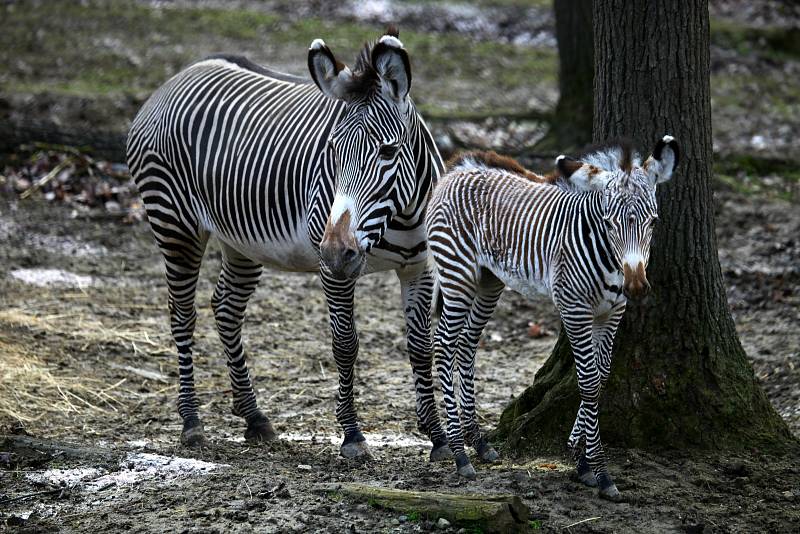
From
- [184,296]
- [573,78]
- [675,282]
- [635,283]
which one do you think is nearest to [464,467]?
[635,283]

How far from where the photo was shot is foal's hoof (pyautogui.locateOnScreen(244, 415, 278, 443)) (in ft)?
22.4

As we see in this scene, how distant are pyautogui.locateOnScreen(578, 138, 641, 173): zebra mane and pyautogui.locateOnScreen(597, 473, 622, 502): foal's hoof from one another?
1.62 metres

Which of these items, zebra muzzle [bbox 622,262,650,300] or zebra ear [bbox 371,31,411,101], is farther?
zebra ear [bbox 371,31,411,101]

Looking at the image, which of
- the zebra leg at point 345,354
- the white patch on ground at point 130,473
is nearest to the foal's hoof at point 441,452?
the zebra leg at point 345,354

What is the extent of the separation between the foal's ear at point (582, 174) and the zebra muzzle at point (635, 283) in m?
0.53

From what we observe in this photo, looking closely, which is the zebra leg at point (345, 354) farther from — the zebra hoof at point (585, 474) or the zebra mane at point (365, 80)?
the zebra hoof at point (585, 474)

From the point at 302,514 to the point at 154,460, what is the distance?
1.40 meters

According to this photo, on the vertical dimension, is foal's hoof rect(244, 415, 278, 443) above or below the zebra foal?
below

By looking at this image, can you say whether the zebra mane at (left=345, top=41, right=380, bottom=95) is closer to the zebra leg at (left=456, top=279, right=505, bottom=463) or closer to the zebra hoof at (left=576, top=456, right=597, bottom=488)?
the zebra leg at (left=456, top=279, right=505, bottom=463)

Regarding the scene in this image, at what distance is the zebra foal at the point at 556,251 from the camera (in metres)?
4.84

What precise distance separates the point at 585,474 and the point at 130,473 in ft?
8.54

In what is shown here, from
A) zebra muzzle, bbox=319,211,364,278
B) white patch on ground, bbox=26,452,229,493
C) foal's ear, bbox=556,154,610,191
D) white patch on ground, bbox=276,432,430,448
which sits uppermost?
foal's ear, bbox=556,154,610,191

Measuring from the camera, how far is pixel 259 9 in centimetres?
1872

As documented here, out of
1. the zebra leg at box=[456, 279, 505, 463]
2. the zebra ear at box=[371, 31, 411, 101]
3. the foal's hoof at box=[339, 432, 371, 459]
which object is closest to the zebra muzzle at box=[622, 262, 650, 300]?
the zebra leg at box=[456, 279, 505, 463]
